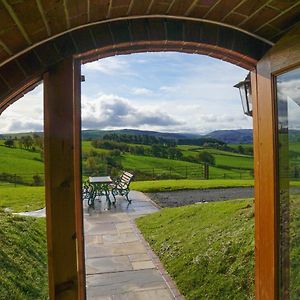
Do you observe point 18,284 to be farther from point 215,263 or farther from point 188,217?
point 188,217

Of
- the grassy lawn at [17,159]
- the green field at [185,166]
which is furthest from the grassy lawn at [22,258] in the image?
the green field at [185,166]

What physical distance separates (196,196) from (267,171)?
23.3ft

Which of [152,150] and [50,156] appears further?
[152,150]

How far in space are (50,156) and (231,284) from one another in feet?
7.89

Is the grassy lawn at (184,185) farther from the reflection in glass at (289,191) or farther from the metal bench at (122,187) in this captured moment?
the reflection in glass at (289,191)

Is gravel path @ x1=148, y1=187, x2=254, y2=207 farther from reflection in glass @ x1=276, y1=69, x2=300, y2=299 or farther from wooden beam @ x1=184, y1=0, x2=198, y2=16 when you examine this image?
wooden beam @ x1=184, y1=0, x2=198, y2=16

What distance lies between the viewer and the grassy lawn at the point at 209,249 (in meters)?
3.26

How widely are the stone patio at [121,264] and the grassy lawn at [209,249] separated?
15 centimetres

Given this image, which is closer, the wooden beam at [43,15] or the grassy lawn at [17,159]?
the wooden beam at [43,15]

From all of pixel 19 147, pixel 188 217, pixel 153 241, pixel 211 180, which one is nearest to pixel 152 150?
pixel 211 180

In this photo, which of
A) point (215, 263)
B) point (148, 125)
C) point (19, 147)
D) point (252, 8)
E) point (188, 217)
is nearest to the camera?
point (252, 8)

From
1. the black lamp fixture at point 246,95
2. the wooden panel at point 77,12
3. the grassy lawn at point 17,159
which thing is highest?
the wooden panel at point 77,12

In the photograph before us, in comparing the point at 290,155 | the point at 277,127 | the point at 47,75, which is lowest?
the point at 290,155

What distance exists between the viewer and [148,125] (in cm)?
1028
